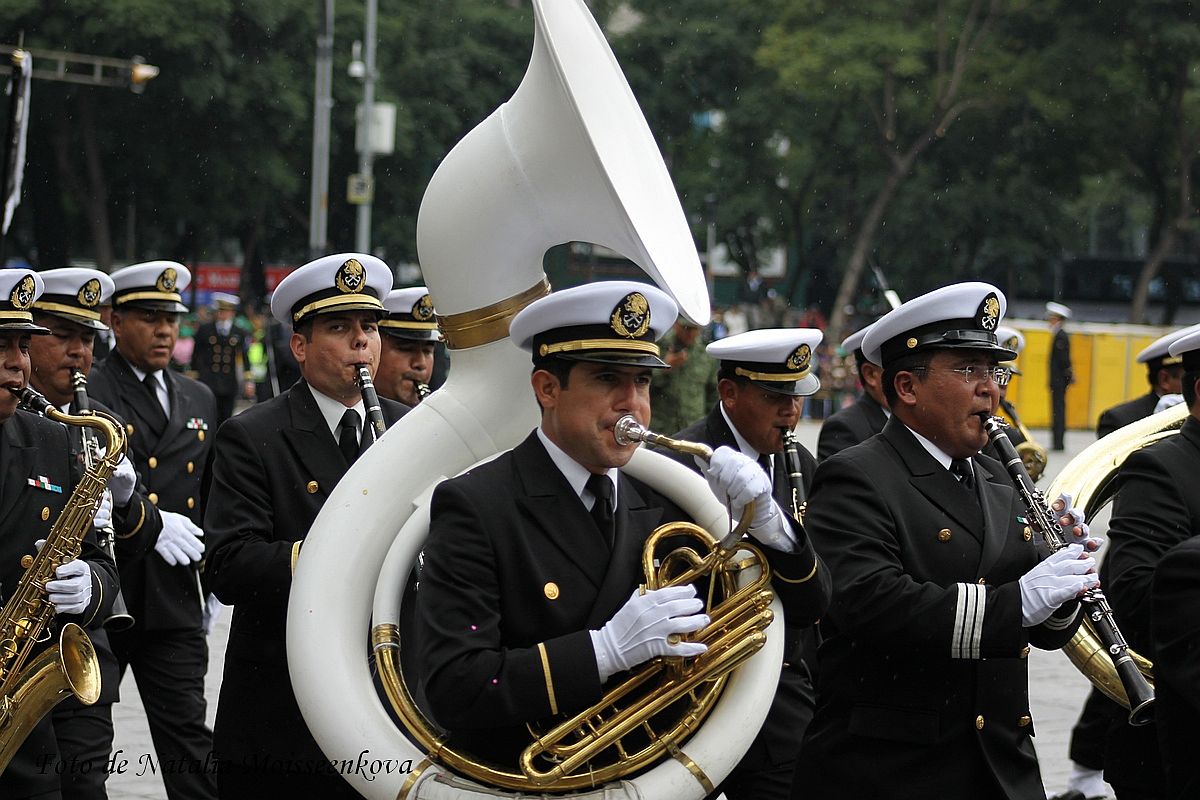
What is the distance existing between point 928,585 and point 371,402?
1.77 m

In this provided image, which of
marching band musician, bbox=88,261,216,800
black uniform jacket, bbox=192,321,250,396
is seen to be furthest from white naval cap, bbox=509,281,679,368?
black uniform jacket, bbox=192,321,250,396

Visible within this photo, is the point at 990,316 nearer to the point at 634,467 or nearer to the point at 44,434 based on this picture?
the point at 634,467

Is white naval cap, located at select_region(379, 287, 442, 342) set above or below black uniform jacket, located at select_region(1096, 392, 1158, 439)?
above

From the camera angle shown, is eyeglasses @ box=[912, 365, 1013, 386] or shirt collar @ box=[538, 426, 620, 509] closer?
shirt collar @ box=[538, 426, 620, 509]

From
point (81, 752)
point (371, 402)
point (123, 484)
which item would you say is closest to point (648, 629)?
point (371, 402)

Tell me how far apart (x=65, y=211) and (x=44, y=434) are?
110ft

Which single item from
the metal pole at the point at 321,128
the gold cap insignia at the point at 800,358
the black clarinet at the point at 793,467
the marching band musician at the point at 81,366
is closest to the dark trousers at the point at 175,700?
the marching band musician at the point at 81,366

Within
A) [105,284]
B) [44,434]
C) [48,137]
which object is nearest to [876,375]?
[105,284]

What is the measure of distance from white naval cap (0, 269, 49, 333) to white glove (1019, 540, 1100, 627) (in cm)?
265

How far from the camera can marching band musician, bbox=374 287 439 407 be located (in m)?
6.81

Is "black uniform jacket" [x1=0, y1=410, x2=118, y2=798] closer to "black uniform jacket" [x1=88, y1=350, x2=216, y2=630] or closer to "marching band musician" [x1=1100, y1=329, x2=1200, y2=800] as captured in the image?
"black uniform jacket" [x1=88, y1=350, x2=216, y2=630]

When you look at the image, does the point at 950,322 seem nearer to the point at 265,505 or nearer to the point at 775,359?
the point at 775,359

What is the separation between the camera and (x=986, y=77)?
1436 inches

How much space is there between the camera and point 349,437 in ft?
17.0
